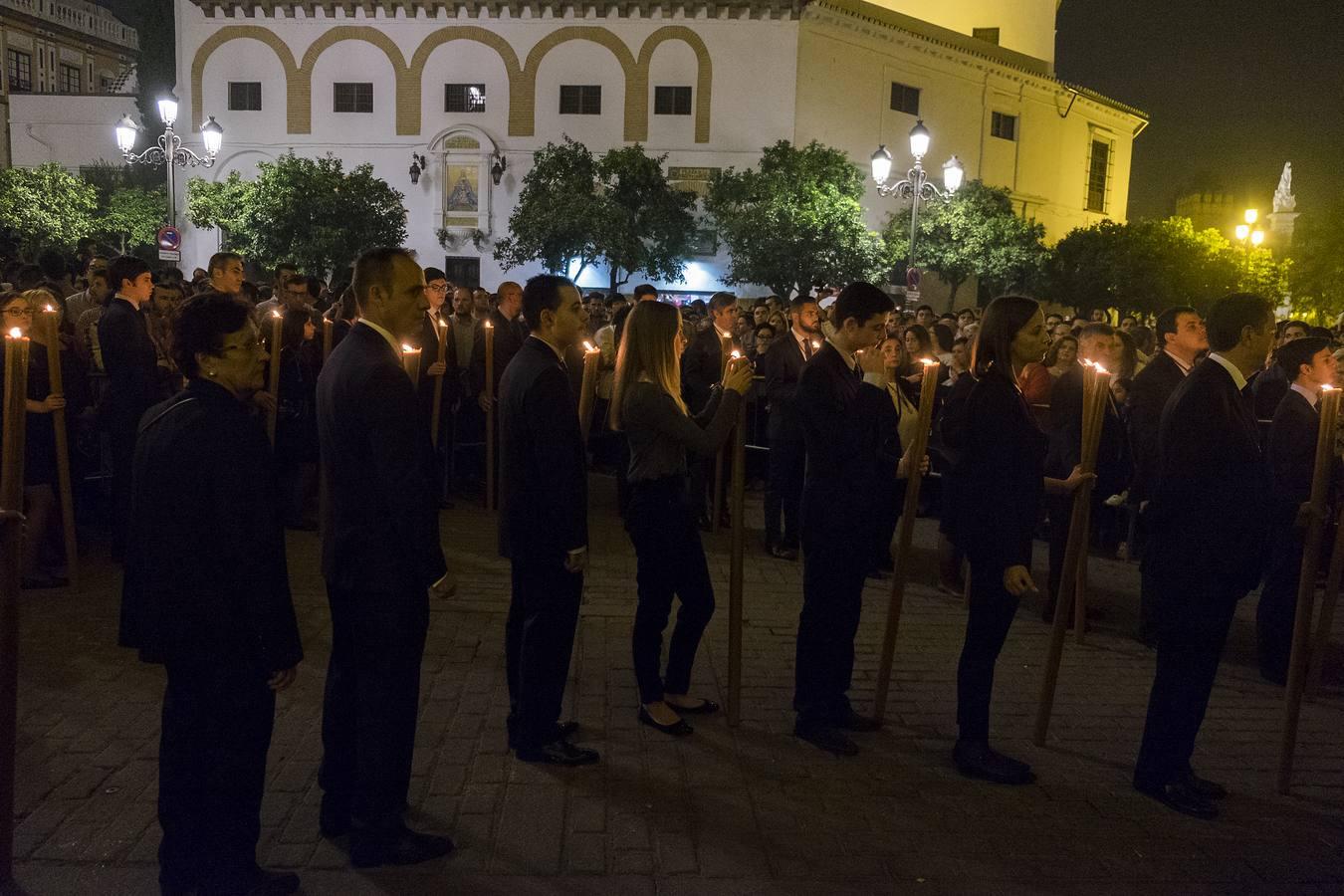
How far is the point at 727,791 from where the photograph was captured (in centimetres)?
480

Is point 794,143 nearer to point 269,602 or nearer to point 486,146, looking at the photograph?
point 486,146

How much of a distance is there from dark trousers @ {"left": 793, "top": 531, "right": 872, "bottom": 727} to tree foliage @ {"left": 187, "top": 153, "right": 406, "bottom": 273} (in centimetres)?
3072

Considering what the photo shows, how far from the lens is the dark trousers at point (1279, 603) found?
666cm

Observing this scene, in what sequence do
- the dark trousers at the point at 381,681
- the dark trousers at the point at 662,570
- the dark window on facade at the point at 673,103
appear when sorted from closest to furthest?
the dark trousers at the point at 381,681 < the dark trousers at the point at 662,570 < the dark window on facade at the point at 673,103

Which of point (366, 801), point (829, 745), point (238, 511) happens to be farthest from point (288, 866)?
point (829, 745)

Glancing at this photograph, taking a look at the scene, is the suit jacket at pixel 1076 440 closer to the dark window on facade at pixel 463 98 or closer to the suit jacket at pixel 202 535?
the suit jacket at pixel 202 535

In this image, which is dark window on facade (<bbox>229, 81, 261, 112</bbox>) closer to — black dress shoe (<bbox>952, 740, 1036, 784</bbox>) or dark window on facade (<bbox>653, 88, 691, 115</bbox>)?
dark window on facade (<bbox>653, 88, 691, 115</bbox>)

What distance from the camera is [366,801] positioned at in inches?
159

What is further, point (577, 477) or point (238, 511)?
point (577, 477)

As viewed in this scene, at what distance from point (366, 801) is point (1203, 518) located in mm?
3558

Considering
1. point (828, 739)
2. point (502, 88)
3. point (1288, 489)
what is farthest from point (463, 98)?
point (828, 739)

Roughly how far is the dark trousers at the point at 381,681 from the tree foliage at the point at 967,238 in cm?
3542

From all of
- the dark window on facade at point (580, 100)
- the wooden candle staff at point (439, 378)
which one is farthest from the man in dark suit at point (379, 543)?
the dark window on facade at point (580, 100)

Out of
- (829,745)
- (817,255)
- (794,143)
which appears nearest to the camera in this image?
(829,745)
